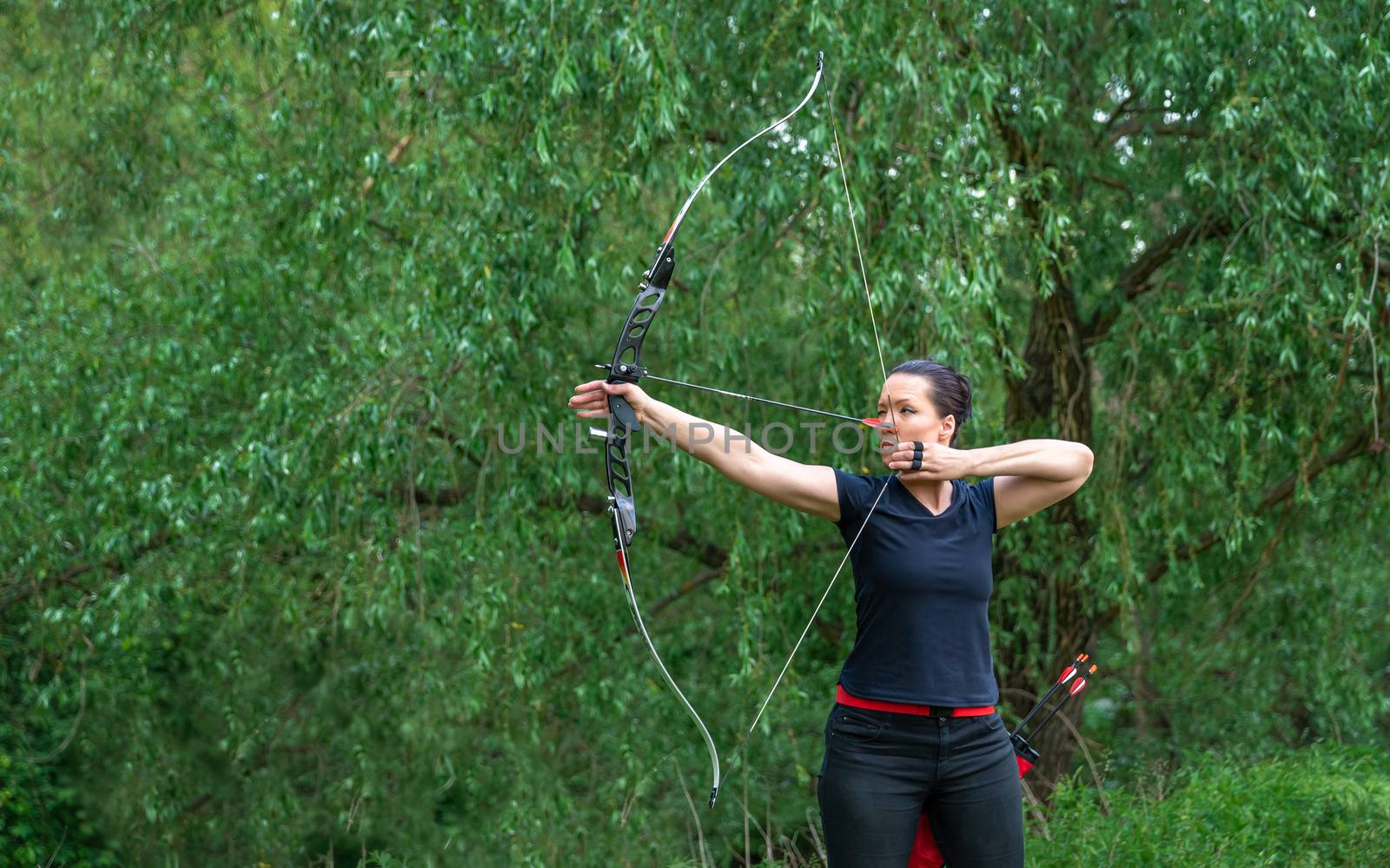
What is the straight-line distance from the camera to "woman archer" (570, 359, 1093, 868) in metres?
1.82

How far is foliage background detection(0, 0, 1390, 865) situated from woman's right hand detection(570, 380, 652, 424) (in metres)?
1.34

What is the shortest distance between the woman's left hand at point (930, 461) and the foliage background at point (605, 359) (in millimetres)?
1392

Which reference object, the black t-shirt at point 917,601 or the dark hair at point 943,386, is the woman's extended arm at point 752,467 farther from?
the dark hair at point 943,386

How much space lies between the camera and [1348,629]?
5301 mm

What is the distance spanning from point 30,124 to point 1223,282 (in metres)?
5.51

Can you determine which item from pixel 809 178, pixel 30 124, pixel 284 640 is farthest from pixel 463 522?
pixel 30 124

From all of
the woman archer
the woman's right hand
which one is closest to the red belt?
the woman archer

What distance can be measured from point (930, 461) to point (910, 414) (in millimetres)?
81

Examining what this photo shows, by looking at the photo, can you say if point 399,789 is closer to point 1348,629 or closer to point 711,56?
point 711,56

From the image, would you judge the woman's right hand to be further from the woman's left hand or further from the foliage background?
the foliage background

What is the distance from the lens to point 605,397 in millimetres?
2006

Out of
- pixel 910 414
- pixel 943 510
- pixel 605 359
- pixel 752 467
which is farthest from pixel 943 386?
pixel 605 359

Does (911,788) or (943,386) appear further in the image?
(943,386)

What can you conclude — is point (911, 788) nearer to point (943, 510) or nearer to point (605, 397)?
point (943, 510)
